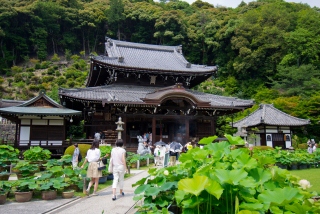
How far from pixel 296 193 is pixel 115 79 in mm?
20351

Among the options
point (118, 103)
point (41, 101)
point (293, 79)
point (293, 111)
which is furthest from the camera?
point (293, 79)

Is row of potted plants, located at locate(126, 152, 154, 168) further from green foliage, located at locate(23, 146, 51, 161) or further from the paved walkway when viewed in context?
the paved walkway

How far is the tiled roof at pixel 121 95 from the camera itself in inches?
719

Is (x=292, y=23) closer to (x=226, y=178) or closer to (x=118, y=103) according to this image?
(x=118, y=103)

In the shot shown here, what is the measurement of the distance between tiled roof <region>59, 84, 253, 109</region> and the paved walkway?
10.9 meters

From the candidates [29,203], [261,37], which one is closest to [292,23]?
[261,37]

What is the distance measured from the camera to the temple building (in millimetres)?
19031

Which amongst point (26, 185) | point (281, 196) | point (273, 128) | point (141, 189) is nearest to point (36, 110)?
point (26, 185)

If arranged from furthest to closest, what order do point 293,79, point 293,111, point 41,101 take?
point 293,79
point 293,111
point 41,101

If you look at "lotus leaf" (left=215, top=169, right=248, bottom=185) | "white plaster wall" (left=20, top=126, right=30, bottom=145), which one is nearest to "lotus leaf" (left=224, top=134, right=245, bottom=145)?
"lotus leaf" (left=215, top=169, right=248, bottom=185)

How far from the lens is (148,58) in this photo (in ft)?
84.8

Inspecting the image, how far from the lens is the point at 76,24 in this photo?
59188mm

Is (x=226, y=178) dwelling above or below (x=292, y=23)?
below

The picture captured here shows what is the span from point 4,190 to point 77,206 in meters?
2.24
